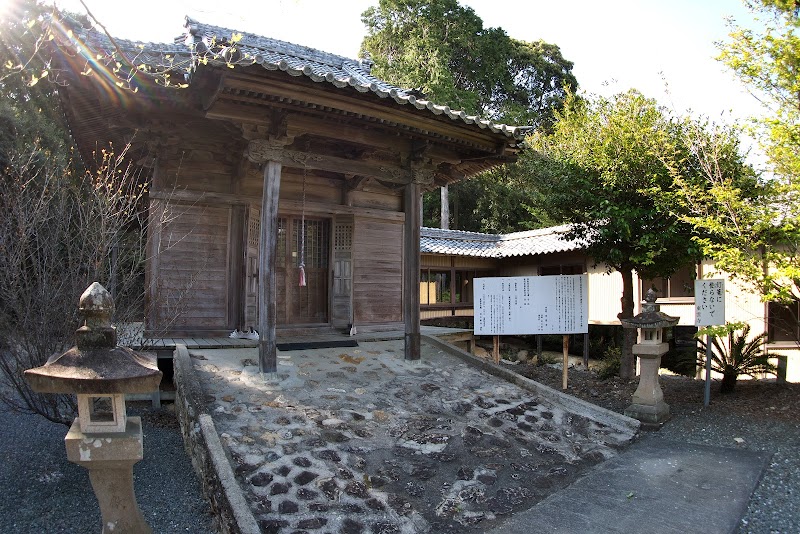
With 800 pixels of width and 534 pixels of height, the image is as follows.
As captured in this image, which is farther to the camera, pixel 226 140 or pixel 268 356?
pixel 226 140

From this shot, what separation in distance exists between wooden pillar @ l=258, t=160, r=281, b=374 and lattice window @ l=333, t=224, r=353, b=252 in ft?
9.15

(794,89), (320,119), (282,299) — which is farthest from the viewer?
(282,299)

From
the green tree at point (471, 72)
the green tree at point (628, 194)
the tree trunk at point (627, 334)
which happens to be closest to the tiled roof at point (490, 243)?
the green tree at point (471, 72)

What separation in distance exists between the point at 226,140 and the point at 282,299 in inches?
114

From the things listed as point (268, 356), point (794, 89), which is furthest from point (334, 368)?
point (794, 89)

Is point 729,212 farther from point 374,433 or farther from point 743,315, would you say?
point 743,315

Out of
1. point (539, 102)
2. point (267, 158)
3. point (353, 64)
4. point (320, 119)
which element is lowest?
point (267, 158)

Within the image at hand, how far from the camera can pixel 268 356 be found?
20.9ft

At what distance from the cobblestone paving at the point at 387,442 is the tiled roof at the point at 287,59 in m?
3.63

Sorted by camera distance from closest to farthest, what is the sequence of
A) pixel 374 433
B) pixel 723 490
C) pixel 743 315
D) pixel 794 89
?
1. pixel 723 490
2. pixel 374 433
3. pixel 794 89
4. pixel 743 315

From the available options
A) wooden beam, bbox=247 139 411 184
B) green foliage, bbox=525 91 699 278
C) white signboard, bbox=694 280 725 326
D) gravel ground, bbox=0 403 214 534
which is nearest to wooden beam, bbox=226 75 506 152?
wooden beam, bbox=247 139 411 184

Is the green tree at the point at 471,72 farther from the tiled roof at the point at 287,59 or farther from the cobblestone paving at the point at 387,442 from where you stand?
the cobblestone paving at the point at 387,442

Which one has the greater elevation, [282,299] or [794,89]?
[794,89]

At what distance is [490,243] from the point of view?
758 inches
